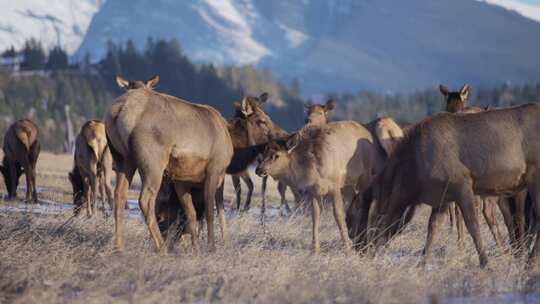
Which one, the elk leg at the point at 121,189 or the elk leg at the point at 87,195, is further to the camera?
the elk leg at the point at 87,195

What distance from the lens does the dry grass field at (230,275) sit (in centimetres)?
862

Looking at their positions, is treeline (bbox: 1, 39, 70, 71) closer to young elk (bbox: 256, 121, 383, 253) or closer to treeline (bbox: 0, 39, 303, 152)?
treeline (bbox: 0, 39, 303, 152)

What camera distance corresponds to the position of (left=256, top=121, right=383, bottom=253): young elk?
526 inches

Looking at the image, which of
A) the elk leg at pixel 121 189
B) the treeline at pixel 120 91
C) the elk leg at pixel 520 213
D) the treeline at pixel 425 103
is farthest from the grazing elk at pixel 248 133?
the treeline at pixel 425 103

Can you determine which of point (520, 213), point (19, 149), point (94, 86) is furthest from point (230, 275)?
point (94, 86)

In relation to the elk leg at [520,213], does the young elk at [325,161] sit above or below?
above

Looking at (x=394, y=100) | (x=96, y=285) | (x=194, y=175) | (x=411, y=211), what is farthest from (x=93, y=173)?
(x=394, y=100)

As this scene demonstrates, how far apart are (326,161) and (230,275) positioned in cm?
439

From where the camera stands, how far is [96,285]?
888 cm

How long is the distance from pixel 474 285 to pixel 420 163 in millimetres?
2190

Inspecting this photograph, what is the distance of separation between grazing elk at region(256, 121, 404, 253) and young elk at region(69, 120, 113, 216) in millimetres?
6510

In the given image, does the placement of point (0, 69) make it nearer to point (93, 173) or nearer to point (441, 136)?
point (93, 173)

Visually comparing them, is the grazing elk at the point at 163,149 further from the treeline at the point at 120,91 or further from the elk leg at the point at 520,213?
the treeline at the point at 120,91

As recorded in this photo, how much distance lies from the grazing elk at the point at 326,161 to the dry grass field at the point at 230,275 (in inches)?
41.5
